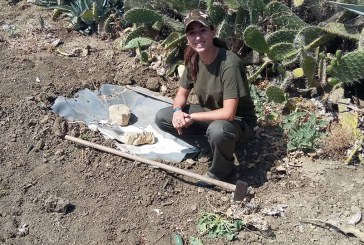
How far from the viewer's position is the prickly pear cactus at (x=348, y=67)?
12.6 ft

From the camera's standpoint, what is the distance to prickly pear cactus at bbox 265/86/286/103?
405cm

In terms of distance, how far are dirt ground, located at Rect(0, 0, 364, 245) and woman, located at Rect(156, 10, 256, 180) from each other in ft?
0.94

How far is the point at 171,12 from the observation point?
525 centimetres

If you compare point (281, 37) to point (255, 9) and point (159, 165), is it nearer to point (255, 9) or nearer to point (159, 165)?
point (255, 9)

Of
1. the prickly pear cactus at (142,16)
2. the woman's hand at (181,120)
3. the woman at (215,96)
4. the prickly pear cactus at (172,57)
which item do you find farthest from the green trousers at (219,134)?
the prickly pear cactus at (142,16)

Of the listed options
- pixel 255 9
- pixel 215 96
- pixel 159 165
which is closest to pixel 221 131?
pixel 215 96

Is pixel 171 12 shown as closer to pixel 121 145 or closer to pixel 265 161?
pixel 121 145

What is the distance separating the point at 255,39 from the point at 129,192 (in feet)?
5.49

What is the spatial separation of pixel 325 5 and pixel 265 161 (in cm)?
176

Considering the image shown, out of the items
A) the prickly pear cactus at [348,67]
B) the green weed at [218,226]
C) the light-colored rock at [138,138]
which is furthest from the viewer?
the light-colored rock at [138,138]

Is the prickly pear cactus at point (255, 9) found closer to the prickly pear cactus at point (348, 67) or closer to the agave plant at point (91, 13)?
the prickly pear cactus at point (348, 67)

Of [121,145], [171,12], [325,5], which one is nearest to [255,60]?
[325,5]

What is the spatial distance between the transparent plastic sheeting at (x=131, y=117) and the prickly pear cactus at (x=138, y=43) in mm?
542

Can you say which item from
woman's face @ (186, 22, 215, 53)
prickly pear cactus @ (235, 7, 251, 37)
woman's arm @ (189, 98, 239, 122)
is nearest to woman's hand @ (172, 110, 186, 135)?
woman's arm @ (189, 98, 239, 122)
